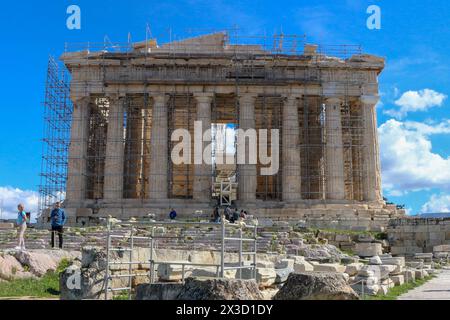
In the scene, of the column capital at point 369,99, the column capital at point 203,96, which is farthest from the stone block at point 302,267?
the column capital at point 369,99

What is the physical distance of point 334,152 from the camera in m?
41.1

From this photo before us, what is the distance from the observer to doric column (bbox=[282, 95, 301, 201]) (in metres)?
40.6

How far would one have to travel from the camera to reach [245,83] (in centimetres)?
4128

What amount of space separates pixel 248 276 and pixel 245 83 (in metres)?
29.6

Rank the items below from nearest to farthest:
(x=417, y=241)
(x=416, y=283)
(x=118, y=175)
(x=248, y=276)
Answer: (x=248, y=276)
(x=416, y=283)
(x=417, y=241)
(x=118, y=175)

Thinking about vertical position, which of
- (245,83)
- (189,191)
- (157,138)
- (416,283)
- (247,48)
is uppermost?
(247,48)

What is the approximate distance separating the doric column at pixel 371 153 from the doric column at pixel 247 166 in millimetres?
7636

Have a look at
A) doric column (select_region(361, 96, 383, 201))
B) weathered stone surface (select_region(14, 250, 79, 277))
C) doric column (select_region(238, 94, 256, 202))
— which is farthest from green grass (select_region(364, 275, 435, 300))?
doric column (select_region(238, 94, 256, 202))

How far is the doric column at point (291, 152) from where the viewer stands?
40.6 m

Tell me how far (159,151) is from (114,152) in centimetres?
310

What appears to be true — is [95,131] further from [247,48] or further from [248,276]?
[248,276]

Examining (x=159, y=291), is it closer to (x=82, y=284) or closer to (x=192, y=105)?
(x=82, y=284)

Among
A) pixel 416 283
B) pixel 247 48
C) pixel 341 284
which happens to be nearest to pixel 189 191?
pixel 247 48

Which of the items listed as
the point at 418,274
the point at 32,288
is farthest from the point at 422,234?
the point at 32,288
